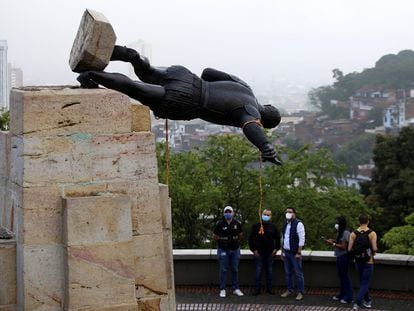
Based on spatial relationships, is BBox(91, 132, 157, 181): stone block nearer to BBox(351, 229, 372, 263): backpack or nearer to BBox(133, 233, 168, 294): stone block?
BBox(133, 233, 168, 294): stone block

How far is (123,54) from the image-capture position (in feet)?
26.5

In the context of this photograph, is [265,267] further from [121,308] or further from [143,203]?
[121,308]

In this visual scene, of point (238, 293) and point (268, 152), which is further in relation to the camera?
point (238, 293)

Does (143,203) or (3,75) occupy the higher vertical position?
(3,75)

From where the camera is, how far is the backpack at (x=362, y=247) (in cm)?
1145

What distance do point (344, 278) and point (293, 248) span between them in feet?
2.98

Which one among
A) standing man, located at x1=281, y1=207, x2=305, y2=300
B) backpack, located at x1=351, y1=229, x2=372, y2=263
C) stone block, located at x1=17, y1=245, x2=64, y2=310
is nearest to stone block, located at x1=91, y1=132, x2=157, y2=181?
stone block, located at x1=17, y1=245, x2=64, y2=310

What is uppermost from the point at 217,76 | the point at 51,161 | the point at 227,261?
the point at 217,76

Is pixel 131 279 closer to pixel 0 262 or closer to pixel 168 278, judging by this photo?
pixel 168 278

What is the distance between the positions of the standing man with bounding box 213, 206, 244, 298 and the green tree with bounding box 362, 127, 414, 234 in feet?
69.4

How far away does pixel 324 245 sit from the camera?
899 inches

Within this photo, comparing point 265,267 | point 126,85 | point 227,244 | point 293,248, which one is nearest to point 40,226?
point 126,85

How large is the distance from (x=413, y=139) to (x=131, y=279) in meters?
31.0

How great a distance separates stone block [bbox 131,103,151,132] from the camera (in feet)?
25.0
